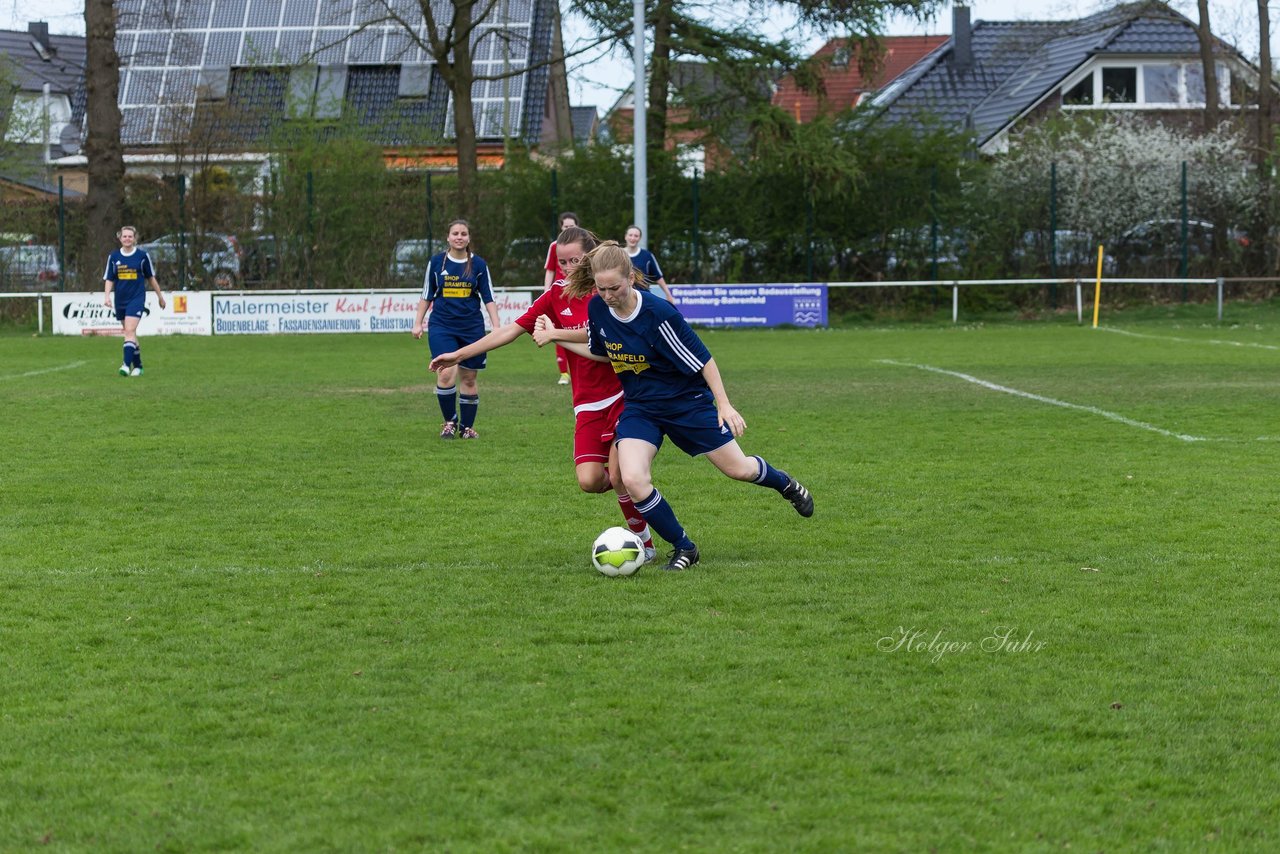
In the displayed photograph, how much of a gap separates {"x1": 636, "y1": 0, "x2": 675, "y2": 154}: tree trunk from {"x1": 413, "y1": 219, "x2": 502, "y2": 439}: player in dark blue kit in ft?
63.9

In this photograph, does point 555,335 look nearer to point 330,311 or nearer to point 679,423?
point 679,423

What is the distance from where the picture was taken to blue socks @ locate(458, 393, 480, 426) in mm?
12258

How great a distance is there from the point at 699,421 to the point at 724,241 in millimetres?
24418

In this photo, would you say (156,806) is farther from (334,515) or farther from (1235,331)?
(1235,331)

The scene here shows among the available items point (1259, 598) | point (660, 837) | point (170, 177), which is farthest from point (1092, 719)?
point (170, 177)

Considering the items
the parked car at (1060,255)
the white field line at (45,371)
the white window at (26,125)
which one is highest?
the white window at (26,125)

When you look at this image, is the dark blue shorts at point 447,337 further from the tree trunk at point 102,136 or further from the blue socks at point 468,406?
the tree trunk at point 102,136

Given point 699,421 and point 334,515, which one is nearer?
point 699,421

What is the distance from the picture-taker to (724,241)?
31.0 m

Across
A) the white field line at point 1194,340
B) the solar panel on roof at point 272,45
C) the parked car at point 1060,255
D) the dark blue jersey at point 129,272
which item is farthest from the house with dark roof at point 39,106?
the white field line at point 1194,340

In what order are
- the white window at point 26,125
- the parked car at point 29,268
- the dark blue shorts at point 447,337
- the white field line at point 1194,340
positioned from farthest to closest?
the white window at point 26,125
the parked car at point 29,268
the white field line at point 1194,340
the dark blue shorts at point 447,337

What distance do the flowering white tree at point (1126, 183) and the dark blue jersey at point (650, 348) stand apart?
25810 mm

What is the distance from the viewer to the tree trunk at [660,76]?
31547 mm

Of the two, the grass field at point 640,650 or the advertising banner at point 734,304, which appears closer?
the grass field at point 640,650
